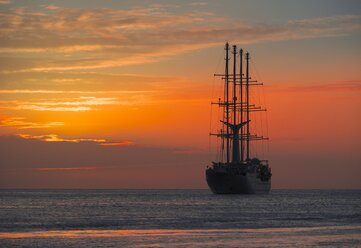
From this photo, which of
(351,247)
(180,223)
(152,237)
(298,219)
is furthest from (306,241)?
(298,219)

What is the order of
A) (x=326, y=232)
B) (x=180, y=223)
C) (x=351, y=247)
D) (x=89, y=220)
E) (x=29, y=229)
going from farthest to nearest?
(x=89, y=220) < (x=180, y=223) < (x=29, y=229) < (x=326, y=232) < (x=351, y=247)

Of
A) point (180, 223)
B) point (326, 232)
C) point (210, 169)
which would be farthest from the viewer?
point (210, 169)

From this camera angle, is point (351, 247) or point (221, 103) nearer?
Answer: point (351, 247)

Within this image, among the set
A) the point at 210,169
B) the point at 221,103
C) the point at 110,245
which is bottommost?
the point at 110,245

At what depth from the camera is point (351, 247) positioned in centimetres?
6353

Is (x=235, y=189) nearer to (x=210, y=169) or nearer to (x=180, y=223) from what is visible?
(x=210, y=169)

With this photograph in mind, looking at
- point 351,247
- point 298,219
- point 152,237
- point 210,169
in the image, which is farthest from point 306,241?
point 210,169

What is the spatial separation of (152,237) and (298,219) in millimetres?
34175

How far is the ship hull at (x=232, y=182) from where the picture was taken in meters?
185

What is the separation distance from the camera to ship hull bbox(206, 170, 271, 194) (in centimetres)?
18475

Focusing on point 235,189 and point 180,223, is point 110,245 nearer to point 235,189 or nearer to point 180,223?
point 180,223

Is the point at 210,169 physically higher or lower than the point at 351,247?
higher

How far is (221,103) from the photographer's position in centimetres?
18812

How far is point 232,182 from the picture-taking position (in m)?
186
